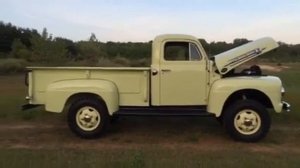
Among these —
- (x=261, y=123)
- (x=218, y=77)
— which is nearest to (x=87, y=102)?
(x=218, y=77)

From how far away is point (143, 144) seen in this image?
1058 cm

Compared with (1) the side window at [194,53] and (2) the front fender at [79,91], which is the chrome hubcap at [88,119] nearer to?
(2) the front fender at [79,91]

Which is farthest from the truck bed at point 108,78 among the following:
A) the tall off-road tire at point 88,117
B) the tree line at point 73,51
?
the tree line at point 73,51

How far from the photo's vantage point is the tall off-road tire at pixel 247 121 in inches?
424

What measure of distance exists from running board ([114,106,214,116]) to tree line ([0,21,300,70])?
65.9 ft

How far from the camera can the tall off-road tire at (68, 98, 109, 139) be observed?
431 inches

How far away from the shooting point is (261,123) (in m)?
10.8

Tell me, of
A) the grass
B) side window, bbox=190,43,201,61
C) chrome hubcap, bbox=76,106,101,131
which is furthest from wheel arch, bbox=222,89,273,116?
chrome hubcap, bbox=76,106,101,131

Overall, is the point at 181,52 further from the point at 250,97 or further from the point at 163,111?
the point at 250,97

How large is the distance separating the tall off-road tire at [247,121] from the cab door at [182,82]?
27.0 inches

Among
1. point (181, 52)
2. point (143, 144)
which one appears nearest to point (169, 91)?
point (181, 52)

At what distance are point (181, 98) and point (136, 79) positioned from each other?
0.98 m

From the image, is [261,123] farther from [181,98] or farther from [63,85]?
[63,85]

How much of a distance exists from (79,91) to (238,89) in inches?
123
